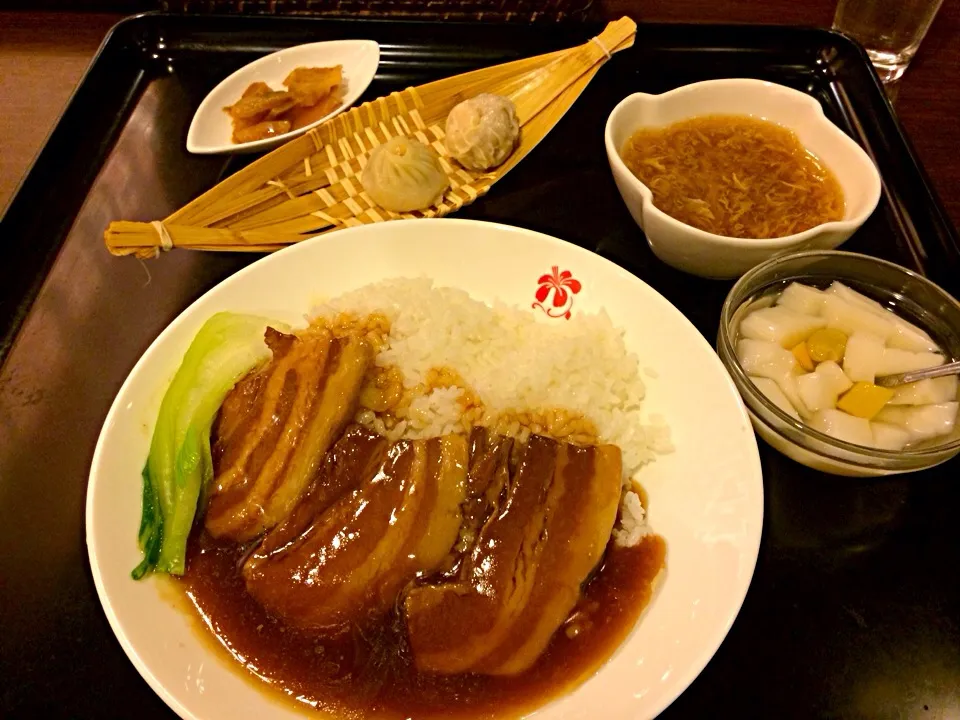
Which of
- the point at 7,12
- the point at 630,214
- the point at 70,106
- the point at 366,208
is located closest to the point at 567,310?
the point at 630,214

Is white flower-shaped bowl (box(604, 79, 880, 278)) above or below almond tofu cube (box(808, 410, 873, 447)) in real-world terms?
above

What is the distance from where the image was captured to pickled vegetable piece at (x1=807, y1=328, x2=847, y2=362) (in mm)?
2262

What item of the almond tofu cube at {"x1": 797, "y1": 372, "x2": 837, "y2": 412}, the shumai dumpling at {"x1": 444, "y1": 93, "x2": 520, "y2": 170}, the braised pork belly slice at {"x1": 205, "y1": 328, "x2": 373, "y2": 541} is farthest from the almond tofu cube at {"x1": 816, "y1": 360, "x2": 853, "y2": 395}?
the shumai dumpling at {"x1": 444, "y1": 93, "x2": 520, "y2": 170}

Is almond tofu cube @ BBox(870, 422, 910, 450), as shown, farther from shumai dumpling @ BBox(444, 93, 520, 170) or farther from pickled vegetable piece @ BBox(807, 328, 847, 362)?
shumai dumpling @ BBox(444, 93, 520, 170)

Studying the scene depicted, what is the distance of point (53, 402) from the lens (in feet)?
8.04

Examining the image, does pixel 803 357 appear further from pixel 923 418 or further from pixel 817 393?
pixel 923 418

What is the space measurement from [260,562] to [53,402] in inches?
47.5

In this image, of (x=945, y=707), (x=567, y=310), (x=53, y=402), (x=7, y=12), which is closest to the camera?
(x=945, y=707)

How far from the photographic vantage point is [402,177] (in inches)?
114

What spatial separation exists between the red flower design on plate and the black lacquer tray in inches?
16.9

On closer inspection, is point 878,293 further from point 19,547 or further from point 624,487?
point 19,547

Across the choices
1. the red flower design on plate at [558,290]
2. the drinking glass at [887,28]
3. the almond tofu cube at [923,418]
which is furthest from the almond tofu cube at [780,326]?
the drinking glass at [887,28]

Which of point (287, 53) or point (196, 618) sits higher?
point (287, 53)

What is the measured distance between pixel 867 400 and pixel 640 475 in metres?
0.82
